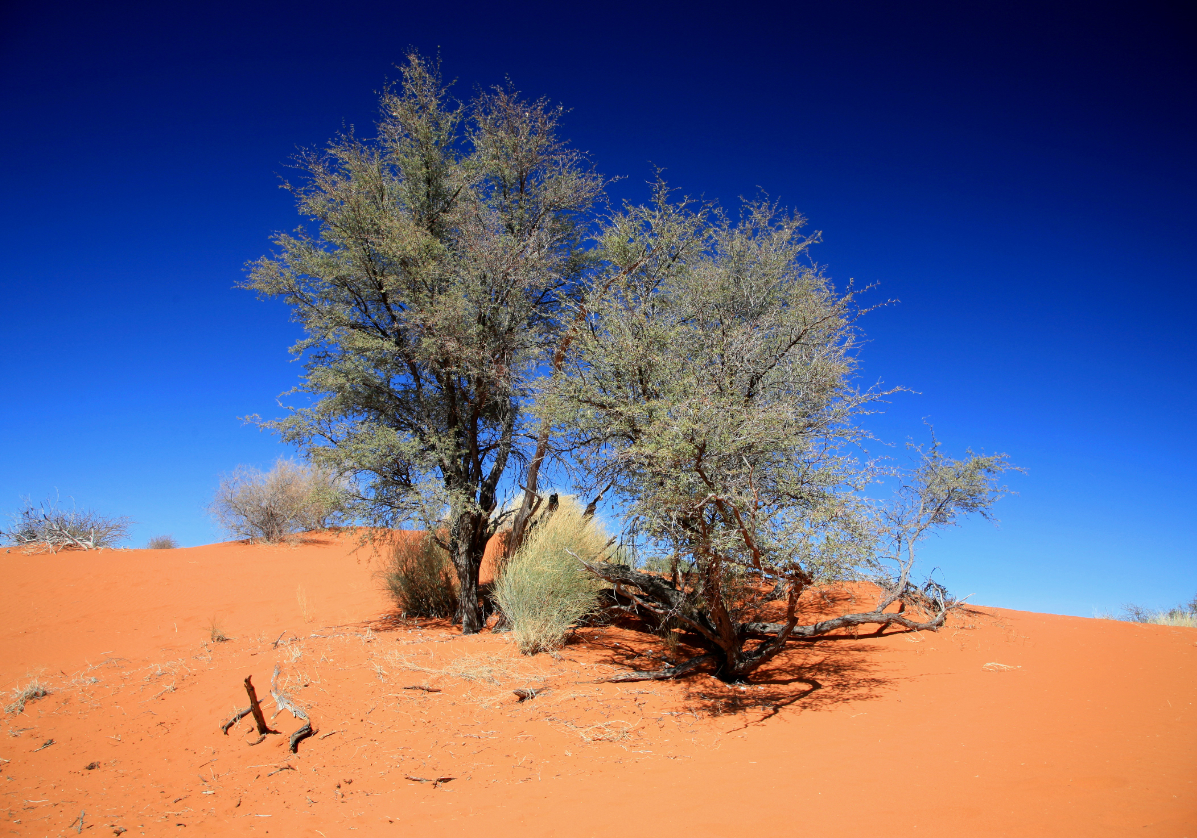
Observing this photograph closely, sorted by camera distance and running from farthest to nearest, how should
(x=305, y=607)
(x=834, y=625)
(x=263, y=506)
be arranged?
(x=263, y=506)
(x=305, y=607)
(x=834, y=625)

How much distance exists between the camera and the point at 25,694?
712 cm

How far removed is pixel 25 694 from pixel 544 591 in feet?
21.5

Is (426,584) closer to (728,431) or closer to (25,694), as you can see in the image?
(25,694)

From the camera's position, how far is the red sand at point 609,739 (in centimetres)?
409

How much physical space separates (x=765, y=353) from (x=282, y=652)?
786cm

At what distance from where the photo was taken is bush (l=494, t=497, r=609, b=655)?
827 cm

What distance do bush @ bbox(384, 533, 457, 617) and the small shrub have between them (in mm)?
5068

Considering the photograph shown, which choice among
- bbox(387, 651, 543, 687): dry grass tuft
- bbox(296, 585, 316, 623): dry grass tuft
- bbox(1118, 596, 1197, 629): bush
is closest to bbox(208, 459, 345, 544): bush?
bbox(296, 585, 316, 623): dry grass tuft

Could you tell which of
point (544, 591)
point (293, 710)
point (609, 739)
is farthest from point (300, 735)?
point (544, 591)

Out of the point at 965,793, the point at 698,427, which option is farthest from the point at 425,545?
the point at 965,793

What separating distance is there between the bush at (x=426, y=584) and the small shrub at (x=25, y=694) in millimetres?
5068

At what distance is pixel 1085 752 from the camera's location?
470 cm

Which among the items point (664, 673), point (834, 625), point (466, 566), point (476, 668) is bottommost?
point (476, 668)

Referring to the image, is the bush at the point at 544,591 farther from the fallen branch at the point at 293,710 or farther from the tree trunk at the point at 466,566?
the fallen branch at the point at 293,710
